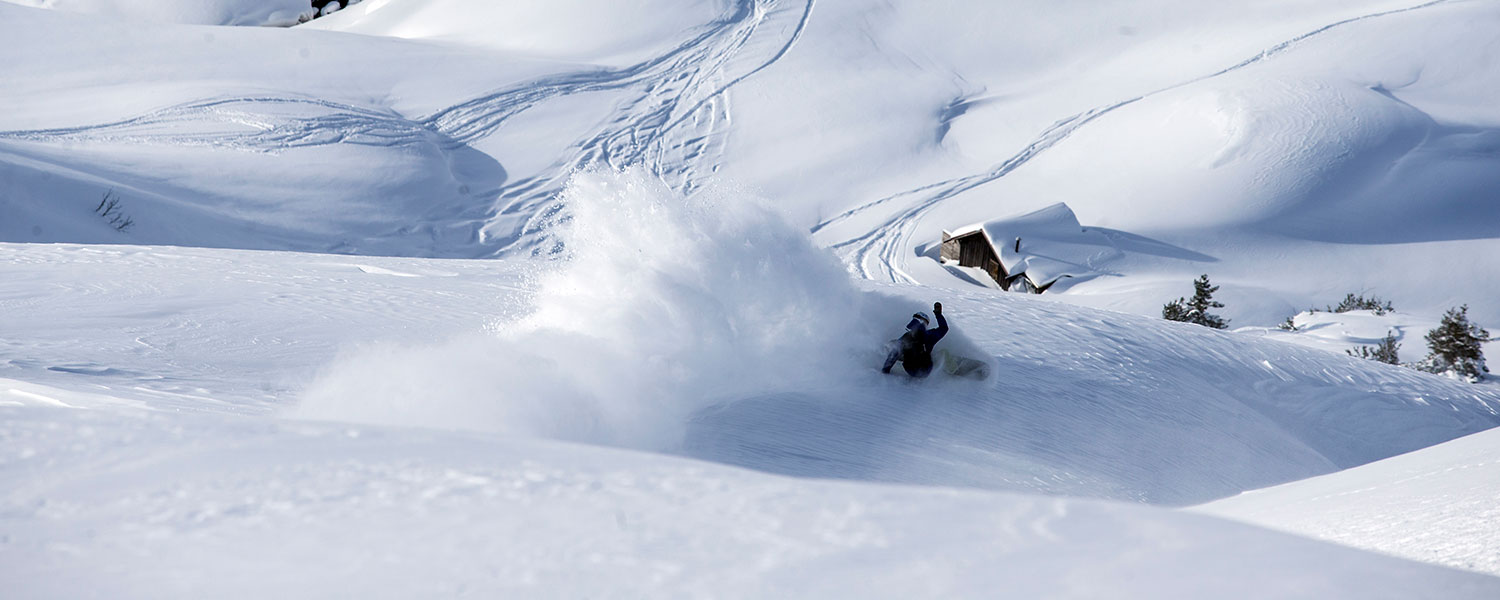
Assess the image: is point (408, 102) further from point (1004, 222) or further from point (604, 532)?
point (604, 532)

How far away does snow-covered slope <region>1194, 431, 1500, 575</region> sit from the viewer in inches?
187

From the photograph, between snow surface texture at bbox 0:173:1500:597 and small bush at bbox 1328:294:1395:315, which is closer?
snow surface texture at bbox 0:173:1500:597

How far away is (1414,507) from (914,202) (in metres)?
25.4

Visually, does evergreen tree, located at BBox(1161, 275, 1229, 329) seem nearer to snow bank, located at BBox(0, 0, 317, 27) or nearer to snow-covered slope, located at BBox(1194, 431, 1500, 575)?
snow-covered slope, located at BBox(1194, 431, 1500, 575)

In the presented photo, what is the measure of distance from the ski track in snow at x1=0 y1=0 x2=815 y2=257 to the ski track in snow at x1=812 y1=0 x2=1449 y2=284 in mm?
4958

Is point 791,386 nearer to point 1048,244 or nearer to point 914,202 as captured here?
point 1048,244

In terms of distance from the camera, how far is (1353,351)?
766 inches

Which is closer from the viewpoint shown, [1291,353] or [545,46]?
[1291,353]

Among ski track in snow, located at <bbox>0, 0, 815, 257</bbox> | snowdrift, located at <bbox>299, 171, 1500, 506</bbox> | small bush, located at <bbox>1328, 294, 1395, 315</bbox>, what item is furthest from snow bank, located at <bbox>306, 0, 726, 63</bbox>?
snowdrift, located at <bbox>299, 171, 1500, 506</bbox>

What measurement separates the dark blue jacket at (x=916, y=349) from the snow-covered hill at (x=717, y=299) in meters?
0.18

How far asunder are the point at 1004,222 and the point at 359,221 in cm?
1536

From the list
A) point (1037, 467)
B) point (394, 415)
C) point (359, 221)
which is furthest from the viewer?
point (359, 221)

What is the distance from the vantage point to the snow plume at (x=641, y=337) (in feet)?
25.1

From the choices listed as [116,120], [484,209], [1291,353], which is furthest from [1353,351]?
[116,120]
